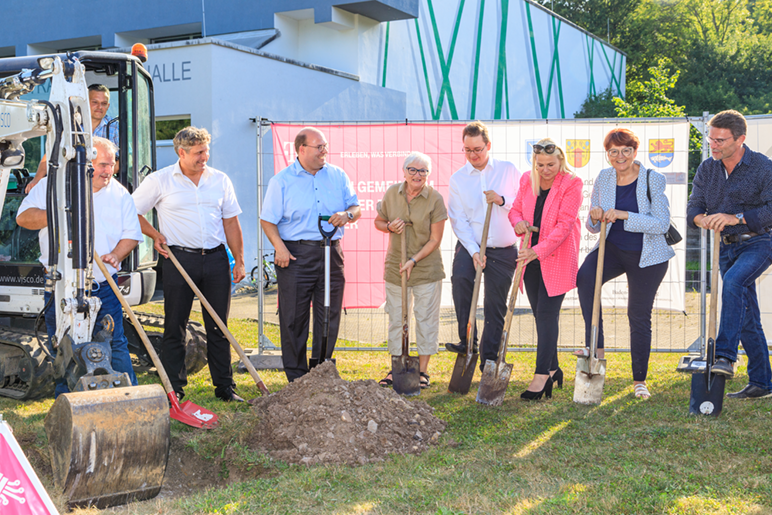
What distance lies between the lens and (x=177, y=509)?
3.11 m

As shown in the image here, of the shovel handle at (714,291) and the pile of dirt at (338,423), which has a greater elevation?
the shovel handle at (714,291)

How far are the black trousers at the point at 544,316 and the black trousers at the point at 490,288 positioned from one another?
0.29 meters

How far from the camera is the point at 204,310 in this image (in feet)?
16.8

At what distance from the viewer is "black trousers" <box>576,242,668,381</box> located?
488cm

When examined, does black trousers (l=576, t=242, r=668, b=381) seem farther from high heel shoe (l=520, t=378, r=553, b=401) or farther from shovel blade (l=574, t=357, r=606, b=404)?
high heel shoe (l=520, t=378, r=553, b=401)

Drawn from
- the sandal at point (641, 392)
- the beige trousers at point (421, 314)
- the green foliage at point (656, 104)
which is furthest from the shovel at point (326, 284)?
the green foliage at point (656, 104)

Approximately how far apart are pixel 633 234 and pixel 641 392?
115 centimetres

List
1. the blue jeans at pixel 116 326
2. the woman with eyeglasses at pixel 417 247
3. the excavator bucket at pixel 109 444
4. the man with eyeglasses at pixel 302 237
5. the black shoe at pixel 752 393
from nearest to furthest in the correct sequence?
the excavator bucket at pixel 109 444
the blue jeans at pixel 116 326
the black shoe at pixel 752 393
the man with eyeglasses at pixel 302 237
the woman with eyeglasses at pixel 417 247

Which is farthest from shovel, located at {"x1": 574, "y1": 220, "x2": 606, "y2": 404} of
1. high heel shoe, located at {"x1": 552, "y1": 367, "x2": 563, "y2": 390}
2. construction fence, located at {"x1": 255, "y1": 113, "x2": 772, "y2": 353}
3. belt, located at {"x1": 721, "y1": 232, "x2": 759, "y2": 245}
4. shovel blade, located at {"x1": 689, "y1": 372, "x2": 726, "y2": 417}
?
construction fence, located at {"x1": 255, "y1": 113, "x2": 772, "y2": 353}

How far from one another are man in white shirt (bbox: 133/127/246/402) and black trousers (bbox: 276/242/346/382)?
1.41 ft

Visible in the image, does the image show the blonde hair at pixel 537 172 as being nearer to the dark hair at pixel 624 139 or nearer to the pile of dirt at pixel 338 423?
the dark hair at pixel 624 139

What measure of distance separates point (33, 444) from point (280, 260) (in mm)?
1970

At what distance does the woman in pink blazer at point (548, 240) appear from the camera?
4914 mm

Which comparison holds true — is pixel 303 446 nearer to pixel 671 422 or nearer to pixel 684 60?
pixel 671 422
